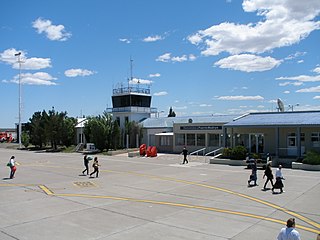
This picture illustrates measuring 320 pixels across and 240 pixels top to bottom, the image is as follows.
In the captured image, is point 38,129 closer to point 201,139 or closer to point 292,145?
point 201,139

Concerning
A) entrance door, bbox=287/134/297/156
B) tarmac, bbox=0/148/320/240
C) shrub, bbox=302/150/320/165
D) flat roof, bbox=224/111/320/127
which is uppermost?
flat roof, bbox=224/111/320/127

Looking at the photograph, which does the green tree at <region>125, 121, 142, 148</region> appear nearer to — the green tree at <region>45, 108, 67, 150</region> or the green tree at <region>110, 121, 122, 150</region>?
the green tree at <region>110, 121, 122, 150</region>

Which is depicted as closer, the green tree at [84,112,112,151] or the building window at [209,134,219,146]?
the building window at [209,134,219,146]

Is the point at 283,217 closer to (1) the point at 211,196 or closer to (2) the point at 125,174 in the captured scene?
(1) the point at 211,196

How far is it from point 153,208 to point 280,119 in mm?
24346

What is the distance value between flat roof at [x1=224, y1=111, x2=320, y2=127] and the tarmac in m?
10.8

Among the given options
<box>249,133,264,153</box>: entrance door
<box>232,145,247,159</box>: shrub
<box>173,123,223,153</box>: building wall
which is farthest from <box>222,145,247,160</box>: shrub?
<box>173,123,223,153</box>: building wall

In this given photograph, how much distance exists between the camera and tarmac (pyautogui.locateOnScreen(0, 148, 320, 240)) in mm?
10266

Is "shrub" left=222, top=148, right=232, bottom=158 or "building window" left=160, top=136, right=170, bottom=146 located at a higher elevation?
"building window" left=160, top=136, right=170, bottom=146

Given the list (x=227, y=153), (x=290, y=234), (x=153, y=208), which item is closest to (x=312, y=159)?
(x=227, y=153)

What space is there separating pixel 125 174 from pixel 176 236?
49.2 feet

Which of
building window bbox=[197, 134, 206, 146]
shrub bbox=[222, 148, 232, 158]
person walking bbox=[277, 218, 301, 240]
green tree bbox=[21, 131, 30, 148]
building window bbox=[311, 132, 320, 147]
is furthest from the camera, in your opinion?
green tree bbox=[21, 131, 30, 148]

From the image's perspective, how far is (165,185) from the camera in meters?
19.4

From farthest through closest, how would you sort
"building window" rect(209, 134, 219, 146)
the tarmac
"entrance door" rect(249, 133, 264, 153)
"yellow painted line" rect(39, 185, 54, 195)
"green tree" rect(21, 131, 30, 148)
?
1. "green tree" rect(21, 131, 30, 148)
2. "building window" rect(209, 134, 219, 146)
3. "entrance door" rect(249, 133, 264, 153)
4. "yellow painted line" rect(39, 185, 54, 195)
5. the tarmac
